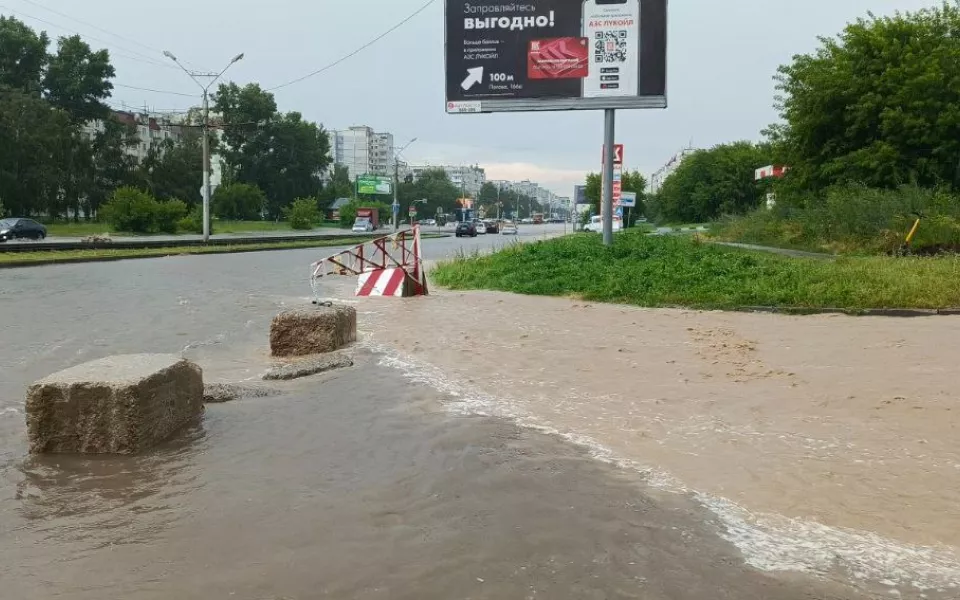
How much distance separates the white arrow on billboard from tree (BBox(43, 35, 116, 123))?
2458 inches

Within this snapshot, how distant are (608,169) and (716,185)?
114ft

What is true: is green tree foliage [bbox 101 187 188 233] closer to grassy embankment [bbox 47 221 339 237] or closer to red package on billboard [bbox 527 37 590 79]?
grassy embankment [bbox 47 221 339 237]

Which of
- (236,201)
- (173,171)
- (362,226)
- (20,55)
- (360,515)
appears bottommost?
(360,515)

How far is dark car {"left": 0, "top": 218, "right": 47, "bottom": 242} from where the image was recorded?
135 feet

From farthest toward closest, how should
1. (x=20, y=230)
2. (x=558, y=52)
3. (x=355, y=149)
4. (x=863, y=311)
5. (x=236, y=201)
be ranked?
(x=355, y=149), (x=236, y=201), (x=20, y=230), (x=558, y=52), (x=863, y=311)

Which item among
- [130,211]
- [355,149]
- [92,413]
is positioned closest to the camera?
[92,413]

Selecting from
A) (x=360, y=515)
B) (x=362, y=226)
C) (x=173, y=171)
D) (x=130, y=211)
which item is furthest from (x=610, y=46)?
(x=173, y=171)

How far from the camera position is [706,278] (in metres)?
14.6

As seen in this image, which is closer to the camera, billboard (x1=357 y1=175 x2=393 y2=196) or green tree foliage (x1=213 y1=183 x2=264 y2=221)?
green tree foliage (x1=213 y1=183 x2=264 y2=221)

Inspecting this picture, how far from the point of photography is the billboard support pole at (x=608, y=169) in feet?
74.0

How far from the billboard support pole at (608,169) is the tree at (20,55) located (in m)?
60.9

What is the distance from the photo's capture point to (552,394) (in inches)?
282

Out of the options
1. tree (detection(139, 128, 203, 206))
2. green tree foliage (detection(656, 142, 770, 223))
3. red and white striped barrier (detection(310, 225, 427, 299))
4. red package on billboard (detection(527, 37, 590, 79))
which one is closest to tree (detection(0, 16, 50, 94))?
tree (detection(139, 128, 203, 206))

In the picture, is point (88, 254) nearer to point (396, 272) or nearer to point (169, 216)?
point (396, 272)
